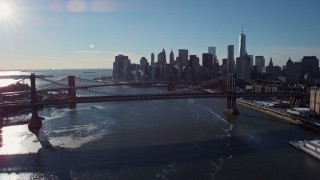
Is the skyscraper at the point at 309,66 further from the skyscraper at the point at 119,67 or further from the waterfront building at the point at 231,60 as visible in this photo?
the skyscraper at the point at 119,67

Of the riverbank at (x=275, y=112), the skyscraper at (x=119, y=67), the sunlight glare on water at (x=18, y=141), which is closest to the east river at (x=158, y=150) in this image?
the sunlight glare on water at (x=18, y=141)

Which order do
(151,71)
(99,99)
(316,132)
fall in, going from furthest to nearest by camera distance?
(151,71) → (99,99) → (316,132)

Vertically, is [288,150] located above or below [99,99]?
below

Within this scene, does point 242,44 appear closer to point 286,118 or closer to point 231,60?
point 231,60

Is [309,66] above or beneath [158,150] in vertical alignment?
above

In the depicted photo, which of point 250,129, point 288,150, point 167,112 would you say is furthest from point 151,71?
point 288,150

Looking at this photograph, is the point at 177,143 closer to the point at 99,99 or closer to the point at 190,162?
the point at 190,162

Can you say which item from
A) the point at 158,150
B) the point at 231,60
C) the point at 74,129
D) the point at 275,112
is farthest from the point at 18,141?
the point at 231,60

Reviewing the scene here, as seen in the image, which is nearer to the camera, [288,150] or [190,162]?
[190,162]
